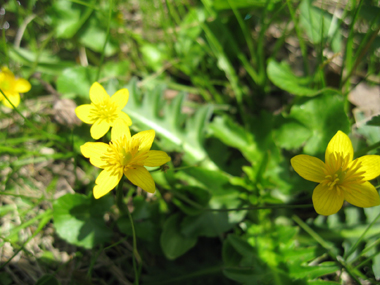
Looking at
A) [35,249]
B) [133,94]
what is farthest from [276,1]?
[35,249]

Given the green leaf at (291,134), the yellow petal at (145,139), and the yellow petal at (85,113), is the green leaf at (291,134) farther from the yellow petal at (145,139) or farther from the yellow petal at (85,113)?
the yellow petal at (85,113)

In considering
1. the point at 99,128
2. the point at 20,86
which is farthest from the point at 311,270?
the point at 20,86

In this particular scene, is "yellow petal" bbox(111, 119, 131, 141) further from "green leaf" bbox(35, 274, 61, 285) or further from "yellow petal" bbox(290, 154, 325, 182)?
"green leaf" bbox(35, 274, 61, 285)

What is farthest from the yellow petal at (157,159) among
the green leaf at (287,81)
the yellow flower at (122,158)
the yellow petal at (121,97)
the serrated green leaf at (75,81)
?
the serrated green leaf at (75,81)

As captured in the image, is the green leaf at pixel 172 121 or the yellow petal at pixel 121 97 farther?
the green leaf at pixel 172 121

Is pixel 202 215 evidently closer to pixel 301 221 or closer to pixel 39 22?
pixel 301 221

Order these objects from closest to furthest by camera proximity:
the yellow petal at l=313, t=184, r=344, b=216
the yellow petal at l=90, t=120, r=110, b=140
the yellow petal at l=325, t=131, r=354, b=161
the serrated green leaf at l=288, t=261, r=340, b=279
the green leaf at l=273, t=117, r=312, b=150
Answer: the yellow petal at l=313, t=184, r=344, b=216 < the yellow petal at l=325, t=131, r=354, b=161 < the yellow petal at l=90, t=120, r=110, b=140 < the serrated green leaf at l=288, t=261, r=340, b=279 < the green leaf at l=273, t=117, r=312, b=150

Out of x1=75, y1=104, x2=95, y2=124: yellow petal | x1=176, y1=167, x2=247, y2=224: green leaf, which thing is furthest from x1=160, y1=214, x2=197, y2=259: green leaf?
x1=75, y1=104, x2=95, y2=124: yellow petal
